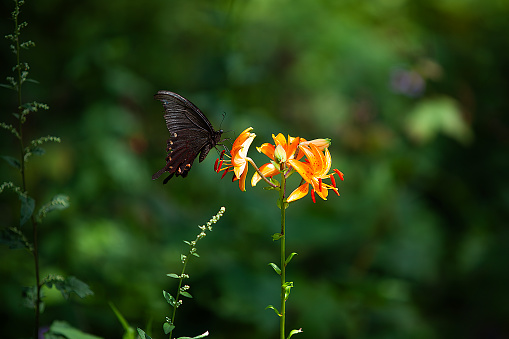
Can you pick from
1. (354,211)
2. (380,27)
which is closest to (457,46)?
(380,27)

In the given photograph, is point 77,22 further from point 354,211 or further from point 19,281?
point 354,211

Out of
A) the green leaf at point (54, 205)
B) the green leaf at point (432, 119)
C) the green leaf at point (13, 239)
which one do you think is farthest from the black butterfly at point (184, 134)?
the green leaf at point (432, 119)

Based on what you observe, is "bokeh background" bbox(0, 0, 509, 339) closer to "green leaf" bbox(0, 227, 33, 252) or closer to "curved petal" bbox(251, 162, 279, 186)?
"green leaf" bbox(0, 227, 33, 252)

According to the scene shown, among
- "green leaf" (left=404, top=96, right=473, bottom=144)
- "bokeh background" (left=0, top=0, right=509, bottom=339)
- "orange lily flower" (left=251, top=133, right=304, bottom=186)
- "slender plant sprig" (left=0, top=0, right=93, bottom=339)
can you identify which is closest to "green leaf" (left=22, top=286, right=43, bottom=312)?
"slender plant sprig" (left=0, top=0, right=93, bottom=339)

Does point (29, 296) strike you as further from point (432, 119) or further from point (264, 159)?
point (432, 119)

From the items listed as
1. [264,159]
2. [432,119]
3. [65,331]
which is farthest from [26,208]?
[432,119]
